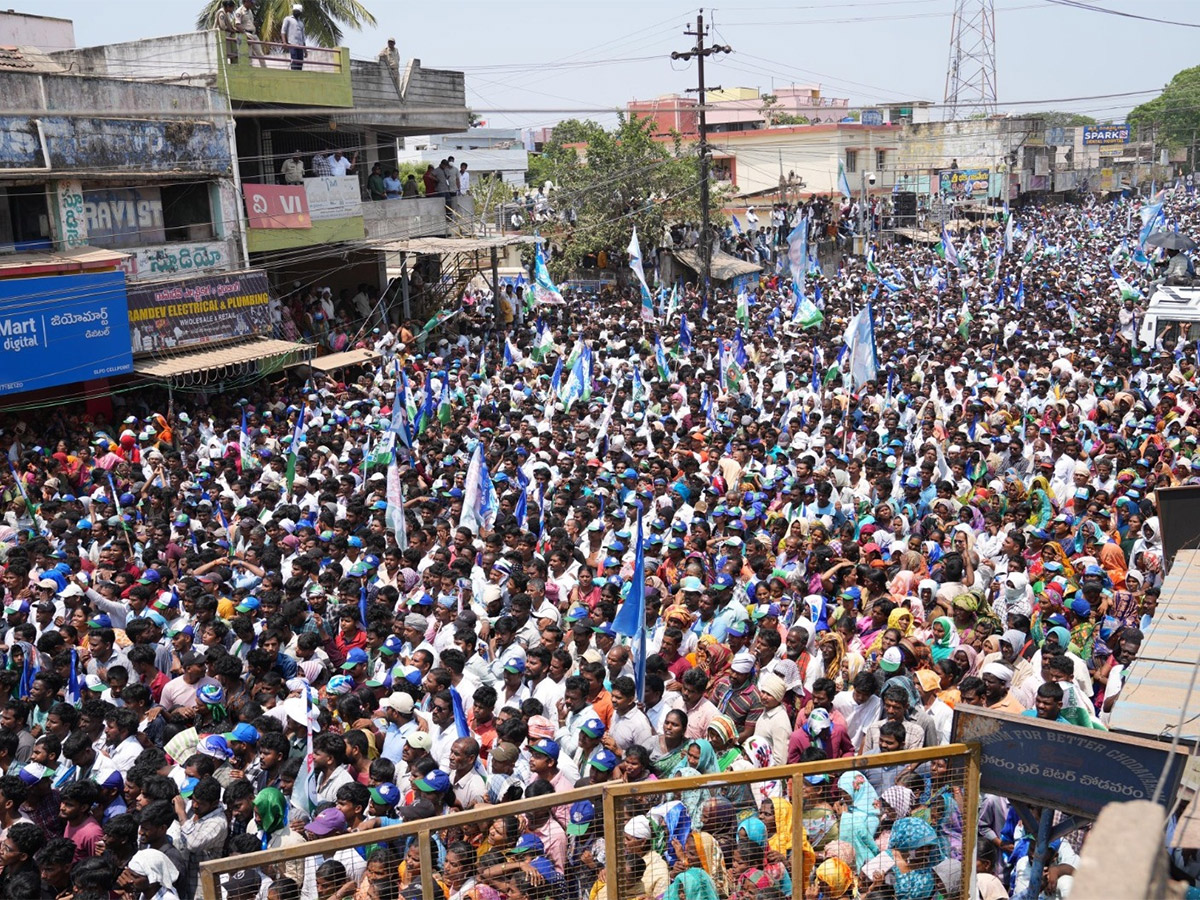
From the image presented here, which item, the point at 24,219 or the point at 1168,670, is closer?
the point at 1168,670

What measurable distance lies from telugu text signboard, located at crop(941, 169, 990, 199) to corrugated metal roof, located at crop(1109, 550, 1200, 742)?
4402cm

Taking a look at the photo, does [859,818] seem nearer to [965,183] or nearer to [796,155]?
[796,155]

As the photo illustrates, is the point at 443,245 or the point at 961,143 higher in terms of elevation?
the point at 961,143

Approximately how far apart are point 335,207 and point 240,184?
2.61 meters

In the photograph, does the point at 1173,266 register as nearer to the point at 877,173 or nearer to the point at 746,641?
the point at 746,641

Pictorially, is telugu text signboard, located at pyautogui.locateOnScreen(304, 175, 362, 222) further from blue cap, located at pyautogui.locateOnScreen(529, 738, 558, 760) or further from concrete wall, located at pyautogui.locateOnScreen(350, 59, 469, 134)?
blue cap, located at pyautogui.locateOnScreen(529, 738, 558, 760)

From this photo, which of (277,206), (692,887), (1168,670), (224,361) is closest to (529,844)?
(692,887)

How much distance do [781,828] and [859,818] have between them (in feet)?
0.98

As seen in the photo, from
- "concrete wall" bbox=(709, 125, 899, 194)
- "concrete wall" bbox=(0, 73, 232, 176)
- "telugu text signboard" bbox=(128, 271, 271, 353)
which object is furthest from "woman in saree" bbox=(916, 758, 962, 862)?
"concrete wall" bbox=(709, 125, 899, 194)

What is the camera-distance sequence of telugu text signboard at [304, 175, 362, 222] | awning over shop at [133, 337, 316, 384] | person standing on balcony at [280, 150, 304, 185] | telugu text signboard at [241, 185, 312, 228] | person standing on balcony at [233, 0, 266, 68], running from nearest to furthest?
awning over shop at [133, 337, 316, 384], person standing on balcony at [233, 0, 266, 68], telugu text signboard at [241, 185, 312, 228], person standing on balcony at [280, 150, 304, 185], telugu text signboard at [304, 175, 362, 222]

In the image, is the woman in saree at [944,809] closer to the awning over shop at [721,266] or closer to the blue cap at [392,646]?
the blue cap at [392,646]

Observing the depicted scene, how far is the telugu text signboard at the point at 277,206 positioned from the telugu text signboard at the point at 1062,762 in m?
17.1

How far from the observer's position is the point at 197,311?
56.1ft

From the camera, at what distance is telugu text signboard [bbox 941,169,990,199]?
4759 cm
